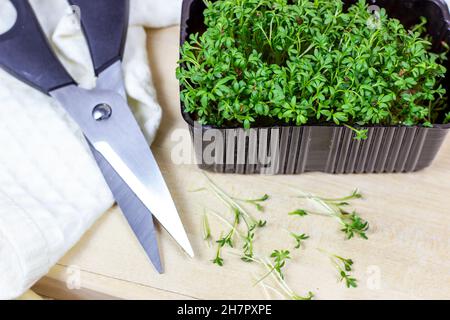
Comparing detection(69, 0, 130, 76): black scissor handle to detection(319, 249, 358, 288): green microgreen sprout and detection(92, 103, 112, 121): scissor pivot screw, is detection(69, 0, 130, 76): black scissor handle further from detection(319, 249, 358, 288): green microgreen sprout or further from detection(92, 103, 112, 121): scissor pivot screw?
detection(319, 249, 358, 288): green microgreen sprout

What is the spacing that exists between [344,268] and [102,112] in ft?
1.41

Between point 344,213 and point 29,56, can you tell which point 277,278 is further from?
point 29,56

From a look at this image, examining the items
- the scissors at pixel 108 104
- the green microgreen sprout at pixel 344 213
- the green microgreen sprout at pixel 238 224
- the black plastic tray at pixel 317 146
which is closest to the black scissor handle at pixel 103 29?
the scissors at pixel 108 104

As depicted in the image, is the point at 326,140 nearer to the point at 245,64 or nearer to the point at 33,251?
the point at 245,64

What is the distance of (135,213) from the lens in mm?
881

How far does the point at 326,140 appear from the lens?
2.93 feet

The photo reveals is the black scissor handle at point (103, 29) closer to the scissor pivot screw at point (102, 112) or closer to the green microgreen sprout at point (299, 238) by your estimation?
the scissor pivot screw at point (102, 112)

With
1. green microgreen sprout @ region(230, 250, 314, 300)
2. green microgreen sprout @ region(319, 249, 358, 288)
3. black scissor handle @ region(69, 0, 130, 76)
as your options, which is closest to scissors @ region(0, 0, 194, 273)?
black scissor handle @ region(69, 0, 130, 76)

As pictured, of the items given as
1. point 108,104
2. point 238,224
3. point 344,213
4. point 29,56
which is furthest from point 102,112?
point 344,213

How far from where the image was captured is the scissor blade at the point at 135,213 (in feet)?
2.83

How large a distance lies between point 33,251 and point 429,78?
0.62 metres

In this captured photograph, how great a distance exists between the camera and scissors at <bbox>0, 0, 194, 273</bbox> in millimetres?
872

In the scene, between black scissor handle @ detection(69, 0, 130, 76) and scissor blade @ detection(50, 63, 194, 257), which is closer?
scissor blade @ detection(50, 63, 194, 257)

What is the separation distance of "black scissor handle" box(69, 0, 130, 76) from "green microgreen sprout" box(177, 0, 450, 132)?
132mm
